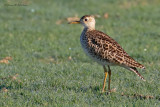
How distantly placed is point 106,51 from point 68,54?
4.14m

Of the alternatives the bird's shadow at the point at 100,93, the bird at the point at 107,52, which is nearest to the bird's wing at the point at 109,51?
the bird at the point at 107,52

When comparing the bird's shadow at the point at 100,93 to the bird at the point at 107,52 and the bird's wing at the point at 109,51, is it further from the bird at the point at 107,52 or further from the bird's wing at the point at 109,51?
the bird's wing at the point at 109,51

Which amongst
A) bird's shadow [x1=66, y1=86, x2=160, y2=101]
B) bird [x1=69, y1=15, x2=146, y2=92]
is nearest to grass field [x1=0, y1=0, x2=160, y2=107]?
bird's shadow [x1=66, y1=86, x2=160, y2=101]

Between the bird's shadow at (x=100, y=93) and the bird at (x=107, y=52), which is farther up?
the bird at (x=107, y=52)

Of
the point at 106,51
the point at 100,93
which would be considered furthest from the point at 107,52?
the point at 100,93

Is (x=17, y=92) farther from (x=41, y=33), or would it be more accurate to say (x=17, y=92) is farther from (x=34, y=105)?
(x=41, y=33)

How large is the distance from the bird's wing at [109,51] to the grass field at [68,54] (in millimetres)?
636

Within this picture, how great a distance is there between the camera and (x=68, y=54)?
12008mm

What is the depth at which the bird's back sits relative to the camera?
311 inches

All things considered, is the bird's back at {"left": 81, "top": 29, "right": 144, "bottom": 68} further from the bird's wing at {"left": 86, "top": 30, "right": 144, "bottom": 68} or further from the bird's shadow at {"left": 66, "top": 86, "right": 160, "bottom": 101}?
the bird's shadow at {"left": 66, "top": 86, "right": 160, "bottom": 101}

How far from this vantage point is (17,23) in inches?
635

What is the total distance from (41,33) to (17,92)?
7.01 m

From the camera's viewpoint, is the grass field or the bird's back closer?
the grass field

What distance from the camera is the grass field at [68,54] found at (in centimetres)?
761
